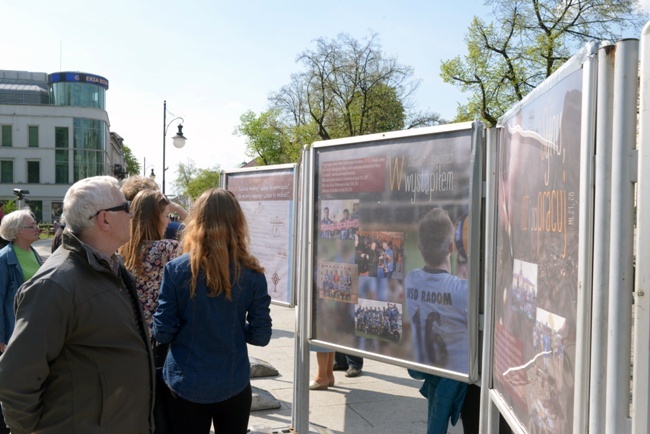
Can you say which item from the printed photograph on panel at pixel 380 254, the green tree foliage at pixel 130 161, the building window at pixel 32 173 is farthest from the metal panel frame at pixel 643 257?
the green tree foliage at pixel 130 161

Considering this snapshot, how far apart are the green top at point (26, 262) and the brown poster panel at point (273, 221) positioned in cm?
179

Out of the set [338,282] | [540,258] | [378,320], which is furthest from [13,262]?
[540,258]

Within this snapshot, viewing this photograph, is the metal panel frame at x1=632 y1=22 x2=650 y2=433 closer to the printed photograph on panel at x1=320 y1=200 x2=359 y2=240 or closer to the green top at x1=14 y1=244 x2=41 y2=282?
Result: the printed photograph on panel at x1=320 y1=200 x2=359 y2=240

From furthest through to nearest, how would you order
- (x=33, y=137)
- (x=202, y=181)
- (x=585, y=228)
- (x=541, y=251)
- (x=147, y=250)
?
(x=33, y=137) < (x=202, y=181) < (x=147, y=250) < (x=541, y=251) < (x=585, y=228)

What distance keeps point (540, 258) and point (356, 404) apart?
3800 millimetres

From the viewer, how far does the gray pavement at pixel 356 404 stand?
4.80 m

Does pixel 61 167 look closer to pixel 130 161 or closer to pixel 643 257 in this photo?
pixel 130 161

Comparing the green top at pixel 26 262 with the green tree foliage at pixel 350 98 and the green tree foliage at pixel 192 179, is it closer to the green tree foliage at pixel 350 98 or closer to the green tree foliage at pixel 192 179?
the green tree foliage at pixel 350 98

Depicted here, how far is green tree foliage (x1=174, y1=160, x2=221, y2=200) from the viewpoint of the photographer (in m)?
64.2

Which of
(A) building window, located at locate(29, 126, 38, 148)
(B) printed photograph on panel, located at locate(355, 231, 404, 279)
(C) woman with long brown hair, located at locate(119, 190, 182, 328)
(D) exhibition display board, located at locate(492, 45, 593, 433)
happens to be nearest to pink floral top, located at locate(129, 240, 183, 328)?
(C) woman with long brown hair, located at locate(119, 190, 182, 328)

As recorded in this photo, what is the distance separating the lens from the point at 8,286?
4.54m

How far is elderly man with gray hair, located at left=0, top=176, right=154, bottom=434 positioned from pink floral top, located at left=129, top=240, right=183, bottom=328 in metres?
1.14

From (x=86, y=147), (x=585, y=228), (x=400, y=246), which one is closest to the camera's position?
(x=585, y=228)

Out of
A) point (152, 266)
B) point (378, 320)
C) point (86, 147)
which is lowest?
point (378, 320)
